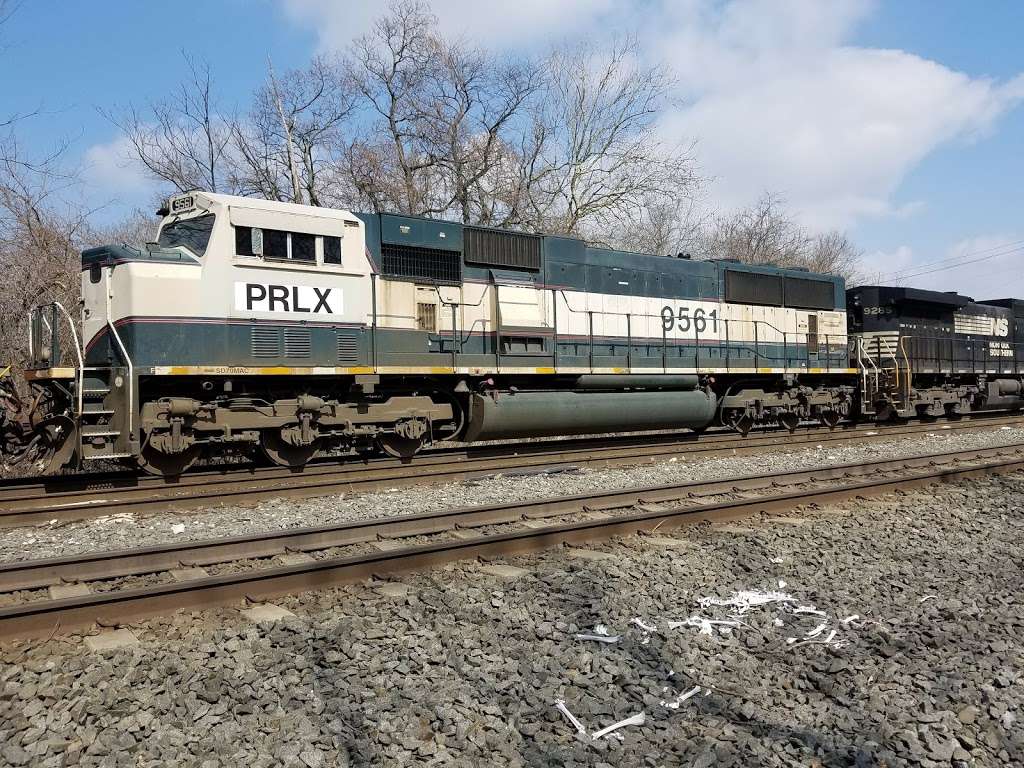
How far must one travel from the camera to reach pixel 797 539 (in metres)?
6.57

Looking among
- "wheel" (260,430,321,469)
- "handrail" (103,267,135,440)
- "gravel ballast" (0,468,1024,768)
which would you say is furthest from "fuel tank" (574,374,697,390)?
"gravel ballast" (0,468,1024,768)

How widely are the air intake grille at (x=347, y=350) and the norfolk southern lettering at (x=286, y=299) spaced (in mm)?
361

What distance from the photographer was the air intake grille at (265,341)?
9234 mm

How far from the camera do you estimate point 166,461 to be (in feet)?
29.5

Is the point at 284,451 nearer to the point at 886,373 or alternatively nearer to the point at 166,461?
the point at 166,461

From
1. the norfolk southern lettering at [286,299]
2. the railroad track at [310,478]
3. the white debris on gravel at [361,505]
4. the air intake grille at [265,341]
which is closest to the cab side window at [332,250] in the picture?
the norfolk southern lettering at [286,299]

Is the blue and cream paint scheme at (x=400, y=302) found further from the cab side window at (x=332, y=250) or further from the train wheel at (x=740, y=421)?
the train wheel at (x=740, y=421)

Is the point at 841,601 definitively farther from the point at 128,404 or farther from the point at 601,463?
the point at 128,404

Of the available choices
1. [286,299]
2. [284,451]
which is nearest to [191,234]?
[286,299]

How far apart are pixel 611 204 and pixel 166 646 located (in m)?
23.4

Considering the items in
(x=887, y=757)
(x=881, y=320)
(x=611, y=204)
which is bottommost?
(x=887, y=757)

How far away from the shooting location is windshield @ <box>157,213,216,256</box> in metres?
9.01

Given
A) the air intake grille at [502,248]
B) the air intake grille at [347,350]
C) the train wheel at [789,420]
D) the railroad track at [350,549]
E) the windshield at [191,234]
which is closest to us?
the railroad track at [350,549]

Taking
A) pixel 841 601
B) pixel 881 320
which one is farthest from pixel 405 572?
pixel 881 320
